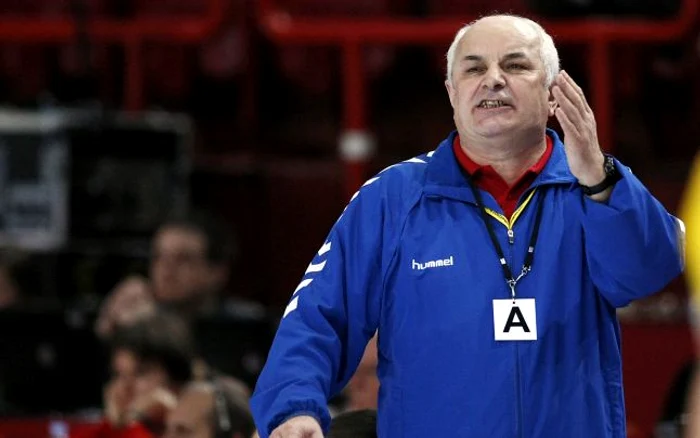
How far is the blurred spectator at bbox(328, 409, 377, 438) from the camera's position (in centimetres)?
408

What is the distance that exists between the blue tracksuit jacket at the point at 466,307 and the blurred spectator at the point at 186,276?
119 inches

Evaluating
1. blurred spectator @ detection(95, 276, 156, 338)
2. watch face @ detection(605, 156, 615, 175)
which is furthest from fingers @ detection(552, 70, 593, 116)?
blurred spectator @ detection(95, 276, 156, 338)

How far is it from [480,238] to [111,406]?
2.65 metres

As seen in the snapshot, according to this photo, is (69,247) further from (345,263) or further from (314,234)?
(345,263)

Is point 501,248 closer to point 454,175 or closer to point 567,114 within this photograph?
point 454,175

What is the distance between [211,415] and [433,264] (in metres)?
1.65

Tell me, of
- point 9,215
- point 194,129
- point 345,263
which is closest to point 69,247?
point 9,215

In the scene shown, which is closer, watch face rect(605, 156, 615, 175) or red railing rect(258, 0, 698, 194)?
watch face rect(605, 156, 615, 175)

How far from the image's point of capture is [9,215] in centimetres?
740

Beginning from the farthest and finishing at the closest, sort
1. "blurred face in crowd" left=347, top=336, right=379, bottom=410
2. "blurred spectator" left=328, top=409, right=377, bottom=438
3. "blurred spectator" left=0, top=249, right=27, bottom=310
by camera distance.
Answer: "blurred spectator" left=0, top=249, right=27, bottom=310 → "blurred face in crowd" left=347, top=336, right=379, bottom=410 → "blurred spectator" left=328, top=409, right=377, bottom=438

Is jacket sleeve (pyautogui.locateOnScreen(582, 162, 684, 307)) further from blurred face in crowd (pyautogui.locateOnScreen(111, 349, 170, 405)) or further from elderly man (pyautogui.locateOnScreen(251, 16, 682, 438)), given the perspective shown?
blurred face in crowd (pyautogui.locateOnScreen(111, 349, 170, 405))

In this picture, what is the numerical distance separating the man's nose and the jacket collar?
214mm

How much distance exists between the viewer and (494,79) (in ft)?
12.4

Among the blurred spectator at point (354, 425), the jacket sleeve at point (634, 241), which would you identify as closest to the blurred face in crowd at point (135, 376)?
the blurred spectator at point (354, 425)
